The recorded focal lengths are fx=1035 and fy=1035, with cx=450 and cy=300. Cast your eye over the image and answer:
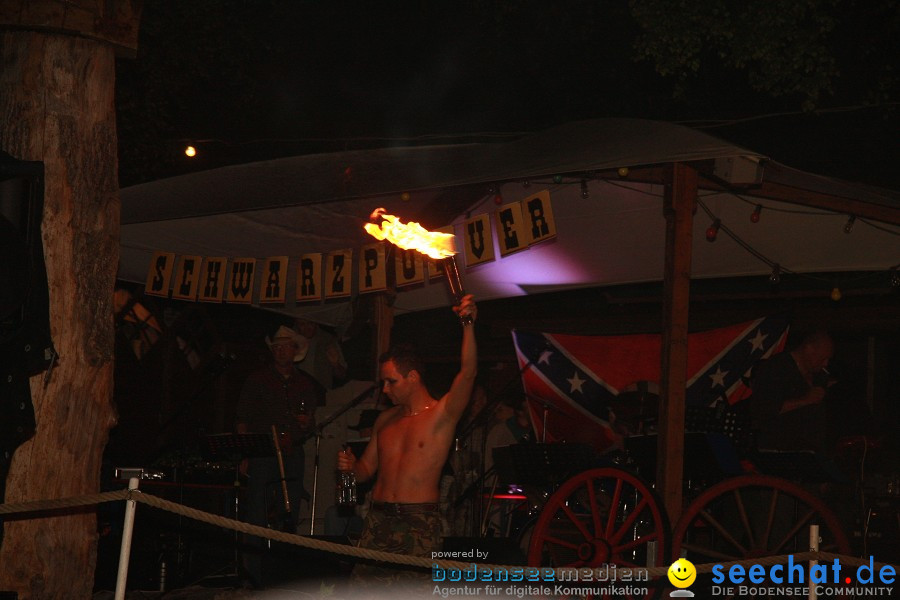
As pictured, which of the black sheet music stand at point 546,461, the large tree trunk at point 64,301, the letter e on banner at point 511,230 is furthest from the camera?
the black sheet music stand at point 546,461

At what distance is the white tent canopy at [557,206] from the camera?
27.4 feet

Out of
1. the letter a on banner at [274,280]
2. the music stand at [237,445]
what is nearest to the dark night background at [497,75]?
the letter a on banner at [274,280]

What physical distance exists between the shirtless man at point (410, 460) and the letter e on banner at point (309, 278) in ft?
11.4

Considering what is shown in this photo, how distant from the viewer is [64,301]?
209 inches

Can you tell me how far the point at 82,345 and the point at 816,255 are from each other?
7780mm

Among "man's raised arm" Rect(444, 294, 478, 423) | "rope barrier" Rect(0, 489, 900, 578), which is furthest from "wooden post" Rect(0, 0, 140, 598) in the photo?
"man's raised arm" Rect(444, 294, 478, 423)

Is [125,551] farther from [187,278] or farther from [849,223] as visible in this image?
[849,223]

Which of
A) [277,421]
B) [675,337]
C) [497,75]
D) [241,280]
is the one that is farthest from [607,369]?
[497,75]

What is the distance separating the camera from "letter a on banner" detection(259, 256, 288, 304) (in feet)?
36.2

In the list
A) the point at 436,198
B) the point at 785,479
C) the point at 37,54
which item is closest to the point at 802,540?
the point at 785,479

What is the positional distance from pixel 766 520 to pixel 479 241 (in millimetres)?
3318

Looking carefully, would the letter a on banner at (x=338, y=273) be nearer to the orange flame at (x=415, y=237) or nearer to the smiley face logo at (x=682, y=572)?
the orange flame at (x=415, y=237)

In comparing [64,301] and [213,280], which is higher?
[213,280]

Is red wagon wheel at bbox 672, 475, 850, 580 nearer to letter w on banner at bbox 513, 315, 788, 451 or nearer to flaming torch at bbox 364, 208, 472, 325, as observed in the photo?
flaming torch at bbox 364, 208, 472, 325
